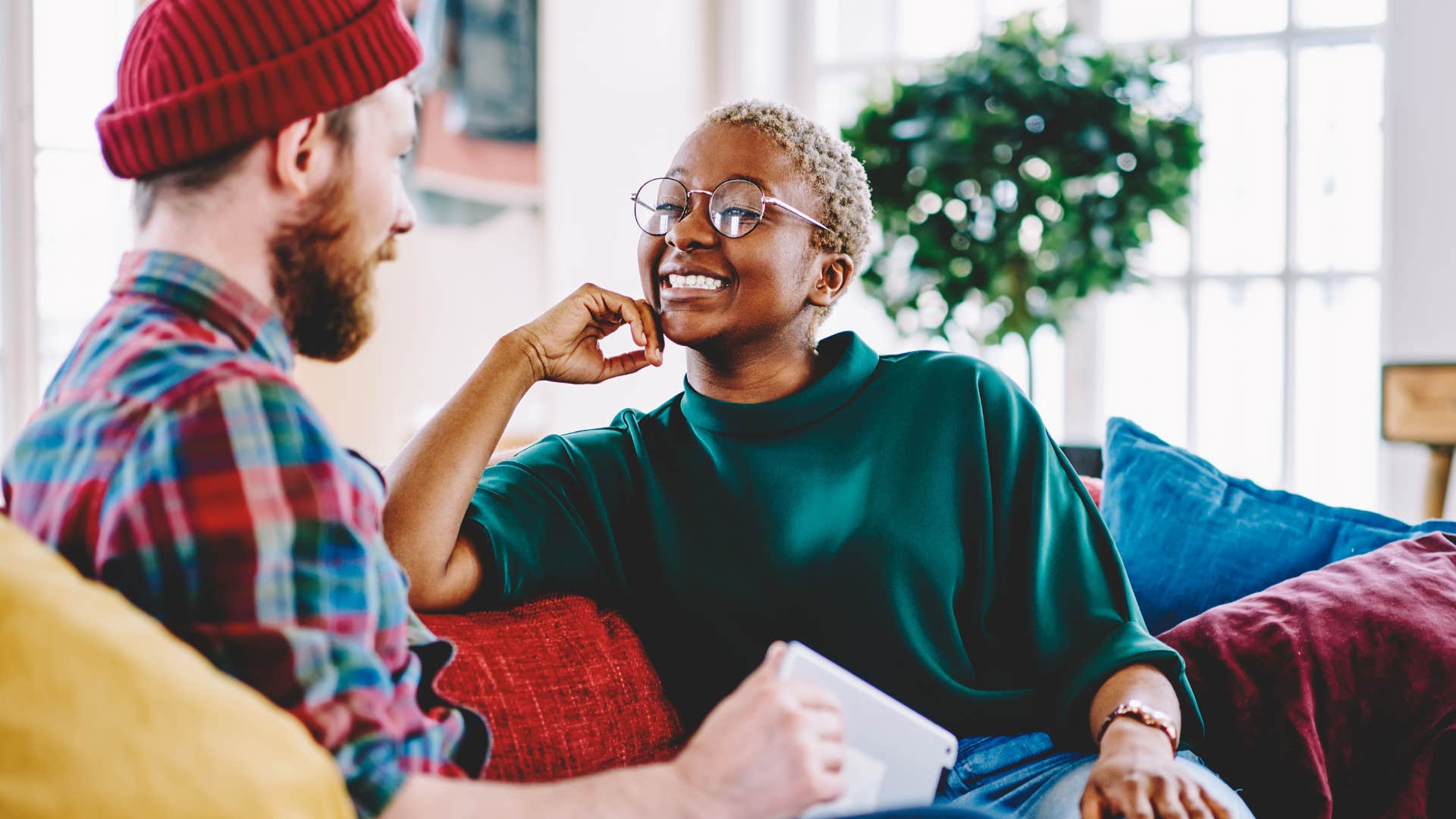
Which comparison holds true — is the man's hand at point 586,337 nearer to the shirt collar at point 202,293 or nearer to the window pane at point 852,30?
the shirt collar at point 202,293

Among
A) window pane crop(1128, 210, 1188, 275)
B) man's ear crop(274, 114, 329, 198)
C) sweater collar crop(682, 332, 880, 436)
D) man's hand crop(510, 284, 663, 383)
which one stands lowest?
sweater collar crop(682, 332, 880, 436)

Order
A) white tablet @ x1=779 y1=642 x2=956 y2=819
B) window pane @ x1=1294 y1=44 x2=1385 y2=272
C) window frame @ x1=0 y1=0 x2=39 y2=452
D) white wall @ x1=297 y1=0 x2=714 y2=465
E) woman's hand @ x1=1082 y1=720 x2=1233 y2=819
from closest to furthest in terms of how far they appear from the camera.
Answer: white tablet @ x1=779 y1=642 x2=956 y2=819
woman's hand @ x1=1082 y1=720 x2=1233 y2=819
window frame @ x1=0 y1=0 x2=39 y2=452
white wall @ x1=297 y1=0 x2=714 y2=465
window pane @ x1=1294 y1=44 x2=1385 y2=272

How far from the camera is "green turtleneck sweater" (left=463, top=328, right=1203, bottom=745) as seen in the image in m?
1.34

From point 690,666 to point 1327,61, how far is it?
393 centimetres

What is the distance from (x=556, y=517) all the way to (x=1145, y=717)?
0.65 metres

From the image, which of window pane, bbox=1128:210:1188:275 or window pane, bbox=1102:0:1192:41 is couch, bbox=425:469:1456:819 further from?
window pane, bbox=1102:0:1192:41

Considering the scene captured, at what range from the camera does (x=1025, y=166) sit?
3.37 m

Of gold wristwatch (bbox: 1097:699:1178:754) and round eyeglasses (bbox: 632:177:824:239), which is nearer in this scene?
gold wristwatch (bbox: 1097:699:1178:754)

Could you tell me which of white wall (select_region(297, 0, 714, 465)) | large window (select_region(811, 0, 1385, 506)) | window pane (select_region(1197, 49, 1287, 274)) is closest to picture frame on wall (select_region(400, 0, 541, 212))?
white wall (select_region(297, 0, 714, 465))

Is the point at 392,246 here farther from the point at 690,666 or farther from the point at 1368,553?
the point at 1368,553

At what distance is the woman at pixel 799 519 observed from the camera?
4.29ft

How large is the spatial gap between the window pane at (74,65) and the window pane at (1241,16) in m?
3.50

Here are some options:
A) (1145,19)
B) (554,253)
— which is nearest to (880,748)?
(554,253)

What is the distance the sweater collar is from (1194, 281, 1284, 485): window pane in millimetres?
3369
